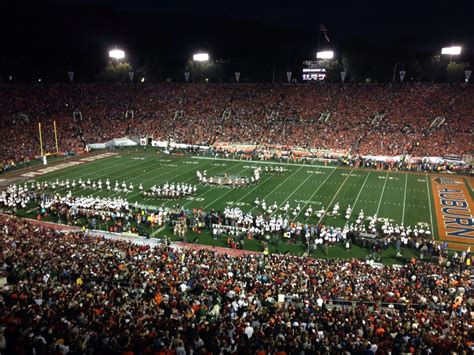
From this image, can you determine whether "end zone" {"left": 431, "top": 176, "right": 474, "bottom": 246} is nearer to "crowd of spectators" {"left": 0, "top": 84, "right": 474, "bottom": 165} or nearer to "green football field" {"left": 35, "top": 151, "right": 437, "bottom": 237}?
"green football field" {"left": 35, "top": 151, "right": 437, "bottom": 237}

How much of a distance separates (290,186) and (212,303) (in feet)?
66.6

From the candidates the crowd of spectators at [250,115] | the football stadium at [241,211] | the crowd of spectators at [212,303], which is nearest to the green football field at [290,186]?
the football stadium at [241,211]

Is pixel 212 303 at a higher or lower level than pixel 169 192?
higher

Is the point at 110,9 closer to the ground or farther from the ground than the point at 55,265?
farther from the ground

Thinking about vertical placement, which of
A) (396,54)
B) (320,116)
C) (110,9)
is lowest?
(320,116)

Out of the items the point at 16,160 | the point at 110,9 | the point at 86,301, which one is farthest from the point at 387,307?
the point at 110,9

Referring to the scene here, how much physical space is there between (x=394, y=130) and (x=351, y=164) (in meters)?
9.14

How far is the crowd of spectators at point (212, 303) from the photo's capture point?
7.86m

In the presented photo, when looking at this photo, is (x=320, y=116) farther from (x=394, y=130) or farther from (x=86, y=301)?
(x=86, y=301)

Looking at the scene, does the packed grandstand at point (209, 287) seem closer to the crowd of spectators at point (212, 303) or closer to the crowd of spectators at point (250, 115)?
the crowd of spectators at point (212, 303)

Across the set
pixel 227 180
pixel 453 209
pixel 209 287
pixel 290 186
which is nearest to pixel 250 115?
pixel 227 180

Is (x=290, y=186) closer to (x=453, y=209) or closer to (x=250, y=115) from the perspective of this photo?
(x=453, y=209)

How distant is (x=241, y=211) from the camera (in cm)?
2352

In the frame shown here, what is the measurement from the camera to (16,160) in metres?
37.8
